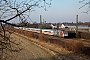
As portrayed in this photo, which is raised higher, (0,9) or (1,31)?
(0,9)

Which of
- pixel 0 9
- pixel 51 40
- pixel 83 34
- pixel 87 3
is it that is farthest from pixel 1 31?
pixel 83 34

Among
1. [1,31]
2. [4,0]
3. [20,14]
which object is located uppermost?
[4,0]

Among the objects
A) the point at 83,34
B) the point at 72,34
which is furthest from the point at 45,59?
the point at 72,34

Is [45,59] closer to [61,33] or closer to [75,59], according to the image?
[75,59]

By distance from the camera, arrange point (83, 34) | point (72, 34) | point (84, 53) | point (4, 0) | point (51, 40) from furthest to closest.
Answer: point (72, 34)
point (83, 34)
point (51, 40)
point (84, 53)
point (4, 0)

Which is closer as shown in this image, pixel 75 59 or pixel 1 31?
pixel 1 31

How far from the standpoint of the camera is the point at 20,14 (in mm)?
4449

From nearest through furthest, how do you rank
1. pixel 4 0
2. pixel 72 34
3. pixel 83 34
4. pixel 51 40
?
pixel 4 0 < pixel 51 40 < pixel 83 34 < pixel 72 34

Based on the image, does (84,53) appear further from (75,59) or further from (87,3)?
(87,3)

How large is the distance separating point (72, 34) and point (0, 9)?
1495 inches

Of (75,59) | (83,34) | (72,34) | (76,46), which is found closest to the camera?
(75,59)

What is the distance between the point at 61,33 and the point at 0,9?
35266 millimetres

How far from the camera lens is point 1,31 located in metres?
4.70

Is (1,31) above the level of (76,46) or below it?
above
